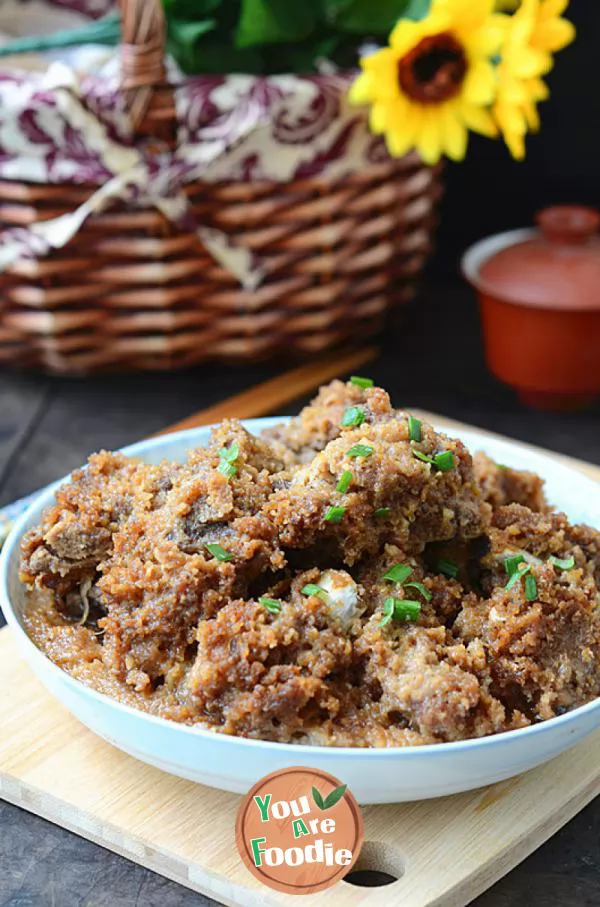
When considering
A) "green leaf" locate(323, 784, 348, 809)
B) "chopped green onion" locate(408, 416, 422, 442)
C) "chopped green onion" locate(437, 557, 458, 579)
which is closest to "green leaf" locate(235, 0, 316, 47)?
"chopped green onion" locate(408, 416, 422, 442)

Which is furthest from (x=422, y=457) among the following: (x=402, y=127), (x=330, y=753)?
(x=402, y=127)

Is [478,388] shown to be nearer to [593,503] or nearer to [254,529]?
[593,503]

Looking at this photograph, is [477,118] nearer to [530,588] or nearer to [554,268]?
[554,268]

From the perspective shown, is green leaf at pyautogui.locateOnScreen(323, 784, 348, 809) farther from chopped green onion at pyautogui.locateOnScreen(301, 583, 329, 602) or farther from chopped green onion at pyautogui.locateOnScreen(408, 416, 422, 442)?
chopped green onion at pyautogui.locateOnScreen(408, 416, 422, 442)

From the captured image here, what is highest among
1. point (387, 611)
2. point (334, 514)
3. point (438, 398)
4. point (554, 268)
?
point (334, 514)

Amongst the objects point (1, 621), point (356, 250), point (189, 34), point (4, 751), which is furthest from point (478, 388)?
point (4, 751)

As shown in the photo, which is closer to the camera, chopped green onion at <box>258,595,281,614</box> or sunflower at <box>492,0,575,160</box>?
chopped green onion at <box>258,595,281,614</box>

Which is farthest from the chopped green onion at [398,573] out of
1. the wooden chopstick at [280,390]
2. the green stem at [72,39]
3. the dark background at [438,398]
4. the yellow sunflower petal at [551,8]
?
the green stem at [72,39]
